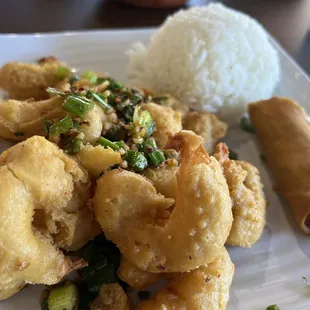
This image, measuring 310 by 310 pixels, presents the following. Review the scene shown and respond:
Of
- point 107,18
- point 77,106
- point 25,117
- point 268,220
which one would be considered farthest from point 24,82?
point 107,18

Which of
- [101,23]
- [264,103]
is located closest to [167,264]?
[264,103]

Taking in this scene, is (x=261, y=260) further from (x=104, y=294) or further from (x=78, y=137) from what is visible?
(x=78, y=137)

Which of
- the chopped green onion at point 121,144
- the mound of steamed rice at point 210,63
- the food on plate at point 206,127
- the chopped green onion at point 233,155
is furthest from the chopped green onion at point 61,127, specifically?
the mound of steamed rice at point 210,63

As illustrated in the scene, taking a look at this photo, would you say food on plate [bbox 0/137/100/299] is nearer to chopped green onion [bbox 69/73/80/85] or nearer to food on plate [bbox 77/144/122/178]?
food on plate [bbox 77/144/122/178]

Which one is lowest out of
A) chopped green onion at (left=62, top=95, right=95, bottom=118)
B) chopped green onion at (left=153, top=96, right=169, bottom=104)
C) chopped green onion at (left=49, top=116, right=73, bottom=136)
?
chopped green onion at (left=153, top=96, right=169, bottom=104)

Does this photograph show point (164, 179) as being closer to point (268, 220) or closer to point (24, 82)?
point (268, 220)

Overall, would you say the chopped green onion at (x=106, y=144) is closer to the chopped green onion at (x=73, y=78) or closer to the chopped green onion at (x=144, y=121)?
the chopped green onion at (x=144, y=121)

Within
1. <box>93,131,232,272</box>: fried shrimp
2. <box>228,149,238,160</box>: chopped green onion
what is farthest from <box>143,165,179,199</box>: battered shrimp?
<box>228,149,238,160</box>: chopped green onion
